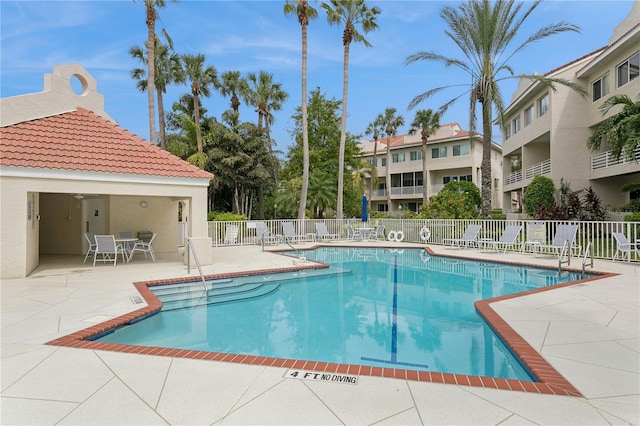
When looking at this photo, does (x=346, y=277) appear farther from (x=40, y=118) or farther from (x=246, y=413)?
(x=40, y=118)

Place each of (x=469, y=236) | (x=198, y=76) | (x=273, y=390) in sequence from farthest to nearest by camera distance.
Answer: (x=198, y=76), (x=469, y=236), (x=273, y=390)

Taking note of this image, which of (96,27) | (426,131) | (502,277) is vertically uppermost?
(426,131)

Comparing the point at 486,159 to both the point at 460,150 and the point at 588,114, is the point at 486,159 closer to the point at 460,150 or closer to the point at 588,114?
the point at 588,114

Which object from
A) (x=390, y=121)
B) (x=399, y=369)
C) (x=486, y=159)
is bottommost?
(x=399, y=369)

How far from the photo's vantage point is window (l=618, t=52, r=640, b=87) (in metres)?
17.9

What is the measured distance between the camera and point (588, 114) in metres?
22.2

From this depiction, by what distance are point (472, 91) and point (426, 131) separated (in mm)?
19119

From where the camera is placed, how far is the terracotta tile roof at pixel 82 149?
9.91 meters

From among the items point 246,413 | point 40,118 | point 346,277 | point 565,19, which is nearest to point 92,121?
point 40,118

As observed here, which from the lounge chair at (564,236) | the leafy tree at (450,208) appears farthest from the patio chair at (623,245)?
the leafy tree at (450,208)

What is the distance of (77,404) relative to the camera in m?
3.26

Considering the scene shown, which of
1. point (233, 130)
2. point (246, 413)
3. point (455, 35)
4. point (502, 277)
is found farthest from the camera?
point (233, 130)

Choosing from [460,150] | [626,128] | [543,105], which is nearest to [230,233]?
[626,128]

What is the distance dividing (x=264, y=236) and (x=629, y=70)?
19.4m
